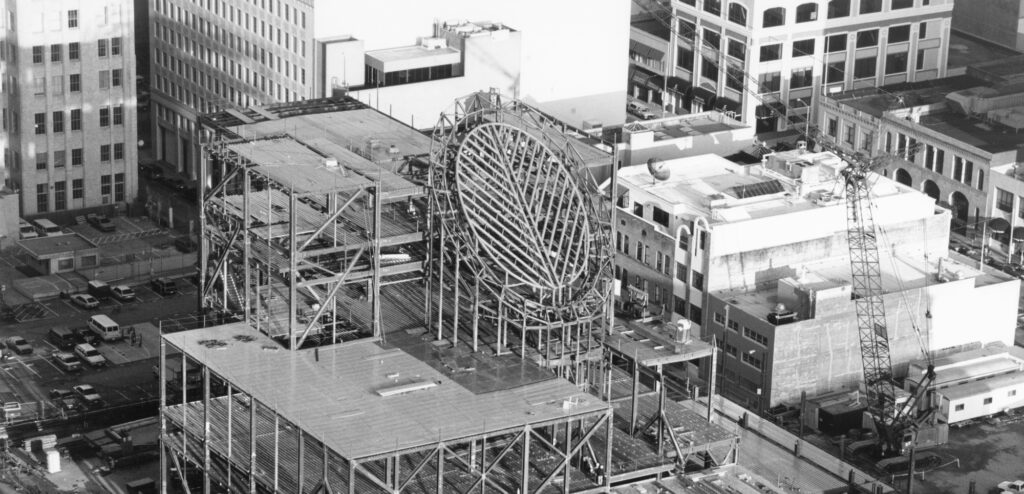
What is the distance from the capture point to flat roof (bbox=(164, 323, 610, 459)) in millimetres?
178750

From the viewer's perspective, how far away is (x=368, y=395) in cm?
18700

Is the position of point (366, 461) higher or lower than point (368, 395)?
lower

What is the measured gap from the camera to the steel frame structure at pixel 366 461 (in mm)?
181500

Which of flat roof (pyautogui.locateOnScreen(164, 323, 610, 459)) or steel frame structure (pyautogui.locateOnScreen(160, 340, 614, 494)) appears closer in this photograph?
flat roof (pyautogui.locateOnScreen(164, 323, 610, 459))

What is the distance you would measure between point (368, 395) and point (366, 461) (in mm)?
12259

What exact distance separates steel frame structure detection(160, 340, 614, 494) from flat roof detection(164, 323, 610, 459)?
1.05 metres

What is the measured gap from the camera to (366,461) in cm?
17550

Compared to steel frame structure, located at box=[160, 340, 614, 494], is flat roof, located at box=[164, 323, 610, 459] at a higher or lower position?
higher

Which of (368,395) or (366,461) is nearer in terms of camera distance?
(366,461)

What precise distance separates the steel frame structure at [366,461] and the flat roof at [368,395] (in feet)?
3.43

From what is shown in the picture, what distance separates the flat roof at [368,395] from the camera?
586ft

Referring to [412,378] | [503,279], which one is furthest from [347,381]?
[503,279]

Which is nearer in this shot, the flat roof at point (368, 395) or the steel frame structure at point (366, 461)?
the flat roof at point (368, 395)

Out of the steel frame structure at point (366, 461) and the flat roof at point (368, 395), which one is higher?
the flat roof at point (368, 395)
